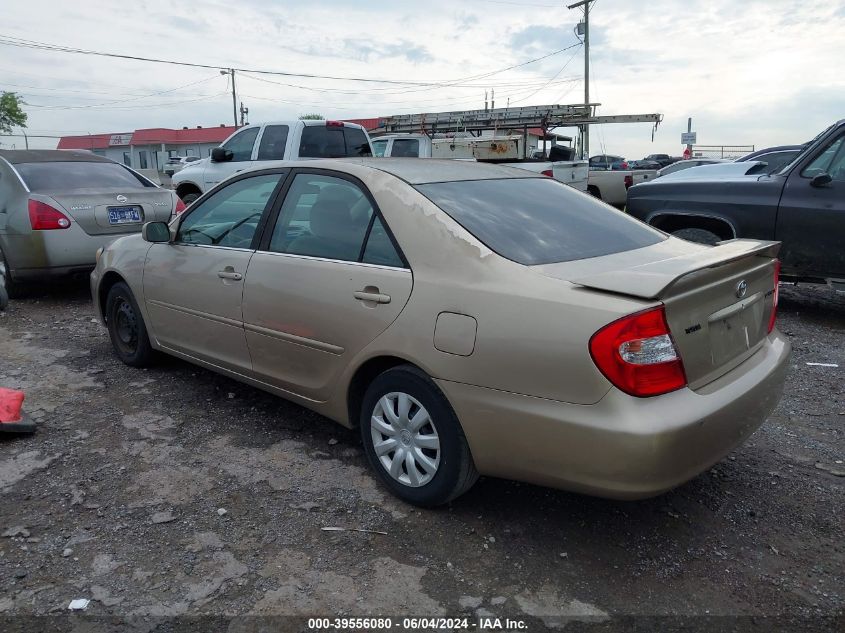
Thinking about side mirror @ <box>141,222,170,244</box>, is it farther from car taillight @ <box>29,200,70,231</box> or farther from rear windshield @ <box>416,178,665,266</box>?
car taillight @ <box>29,200,70,231</box>

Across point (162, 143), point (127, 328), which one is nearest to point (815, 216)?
point (127, 328)

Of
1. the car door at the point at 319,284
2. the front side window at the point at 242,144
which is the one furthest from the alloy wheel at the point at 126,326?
the front side window at the point at 242,144

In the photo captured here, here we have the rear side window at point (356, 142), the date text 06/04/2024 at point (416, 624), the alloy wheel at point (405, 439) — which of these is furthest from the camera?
the rear side window at point (356, 142)

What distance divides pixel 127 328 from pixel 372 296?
8.85 feet

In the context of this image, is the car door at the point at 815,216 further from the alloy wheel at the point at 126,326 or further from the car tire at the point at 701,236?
the alloy wheel at the point at 126,326

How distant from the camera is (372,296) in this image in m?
3.07

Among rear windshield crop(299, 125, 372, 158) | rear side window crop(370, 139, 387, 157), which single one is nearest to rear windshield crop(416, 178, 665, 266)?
rear windshield crop(299, 125, 372, 158)

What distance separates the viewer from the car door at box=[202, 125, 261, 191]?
35.2 ft

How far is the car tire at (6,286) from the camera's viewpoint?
6669mm

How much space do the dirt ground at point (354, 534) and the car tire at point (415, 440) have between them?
0.45 ft

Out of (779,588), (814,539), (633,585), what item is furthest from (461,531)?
(814,539)

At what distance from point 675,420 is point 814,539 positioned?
3.47 ft

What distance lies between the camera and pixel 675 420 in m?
2.40

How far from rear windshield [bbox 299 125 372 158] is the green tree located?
55687 millimetres
